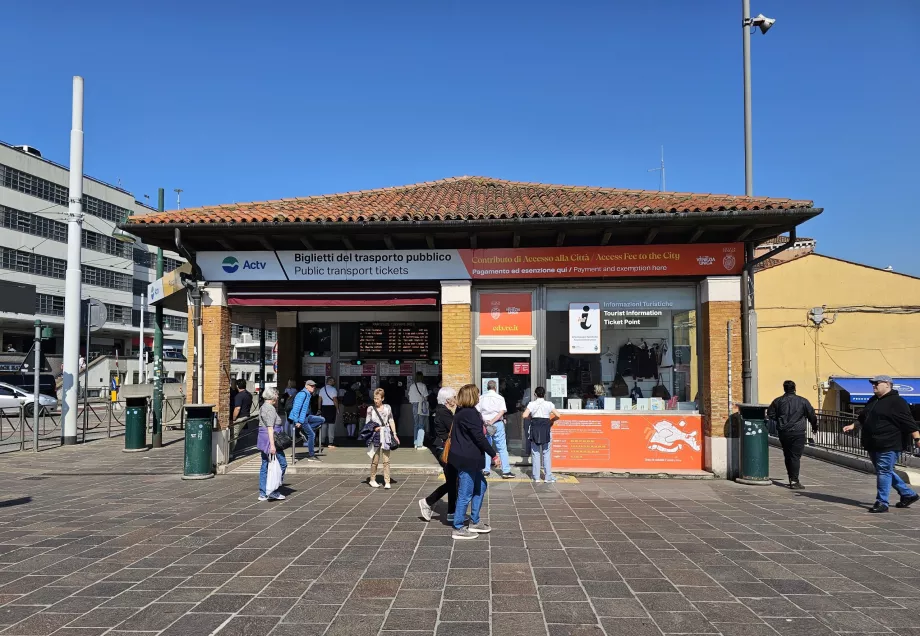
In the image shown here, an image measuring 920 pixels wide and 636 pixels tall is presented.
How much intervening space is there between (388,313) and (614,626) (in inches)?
413

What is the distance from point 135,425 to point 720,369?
12.4 m

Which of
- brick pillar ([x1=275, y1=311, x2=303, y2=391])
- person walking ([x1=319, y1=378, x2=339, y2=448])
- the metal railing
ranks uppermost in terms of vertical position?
brick pillar ([x1=275, y1=311, x2=303, y2=391])

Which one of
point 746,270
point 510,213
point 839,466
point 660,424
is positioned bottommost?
point 839,466

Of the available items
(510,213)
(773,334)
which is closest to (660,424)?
(510,213)

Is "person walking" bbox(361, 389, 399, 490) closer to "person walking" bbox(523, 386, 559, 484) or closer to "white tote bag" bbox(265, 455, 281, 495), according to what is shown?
"white tote bag" bbox(265, 455, 281, 495)

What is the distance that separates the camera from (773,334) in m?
22.1

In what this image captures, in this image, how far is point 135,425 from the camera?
45.7 ft

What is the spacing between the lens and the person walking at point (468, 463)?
6531 millimetres

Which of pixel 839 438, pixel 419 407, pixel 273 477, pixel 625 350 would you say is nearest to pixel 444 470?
pixel 273 477

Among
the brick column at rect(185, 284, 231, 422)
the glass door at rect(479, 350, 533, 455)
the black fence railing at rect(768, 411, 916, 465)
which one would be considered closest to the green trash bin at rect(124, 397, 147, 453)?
the brick column at rect(185, 284, 231, 422)

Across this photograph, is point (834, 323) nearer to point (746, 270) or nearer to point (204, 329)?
point (746, 270)

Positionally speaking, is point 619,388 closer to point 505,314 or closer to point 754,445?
point 754,445

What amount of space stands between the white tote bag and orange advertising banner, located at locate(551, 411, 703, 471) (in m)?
4.83

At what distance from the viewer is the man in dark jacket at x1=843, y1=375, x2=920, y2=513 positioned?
7.88 metres
